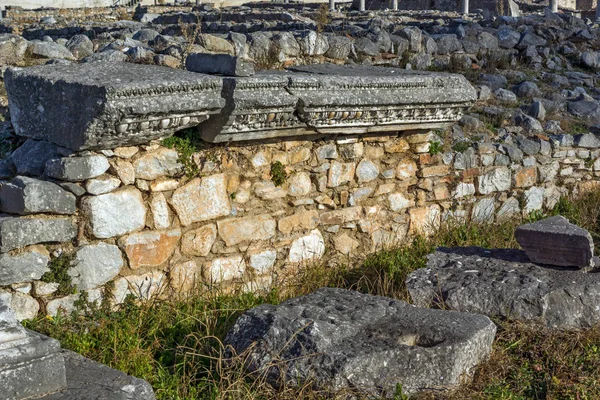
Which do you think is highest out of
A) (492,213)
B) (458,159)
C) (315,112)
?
(315,112)

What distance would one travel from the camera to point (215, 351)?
3.97m

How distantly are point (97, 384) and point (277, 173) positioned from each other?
86.5 inches

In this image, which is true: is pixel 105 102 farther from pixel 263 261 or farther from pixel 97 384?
pixel 263 261

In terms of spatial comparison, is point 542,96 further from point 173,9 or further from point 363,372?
point 173,9

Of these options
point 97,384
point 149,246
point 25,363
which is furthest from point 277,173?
point 25,363

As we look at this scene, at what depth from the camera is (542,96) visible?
312 inches

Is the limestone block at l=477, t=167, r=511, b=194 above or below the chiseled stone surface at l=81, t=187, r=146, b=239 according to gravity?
below

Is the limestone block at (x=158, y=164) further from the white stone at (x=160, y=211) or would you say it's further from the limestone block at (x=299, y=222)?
the limestone block at (x=299, y=222)

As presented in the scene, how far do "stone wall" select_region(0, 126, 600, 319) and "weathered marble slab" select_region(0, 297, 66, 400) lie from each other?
1065 mm

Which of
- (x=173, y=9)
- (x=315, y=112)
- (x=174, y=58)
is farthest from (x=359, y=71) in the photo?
(x=173, y=9)

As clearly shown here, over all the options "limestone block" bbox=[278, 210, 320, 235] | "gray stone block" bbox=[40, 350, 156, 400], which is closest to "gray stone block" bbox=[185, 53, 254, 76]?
"limestone block" bbox=[278, 210, 320, 235]

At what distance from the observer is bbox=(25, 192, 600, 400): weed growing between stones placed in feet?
12.4

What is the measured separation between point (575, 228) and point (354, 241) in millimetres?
1428

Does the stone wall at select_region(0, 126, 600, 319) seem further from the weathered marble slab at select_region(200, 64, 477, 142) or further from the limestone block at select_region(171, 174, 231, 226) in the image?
the weathered marble slab at select_region(200, 64, 477, 142)
